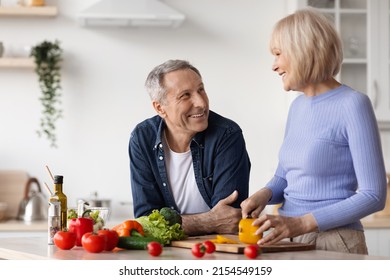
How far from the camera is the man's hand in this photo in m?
2.82

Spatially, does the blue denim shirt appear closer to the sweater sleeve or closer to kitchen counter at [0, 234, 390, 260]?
kitchen counter at [0, 234, 390, 260]

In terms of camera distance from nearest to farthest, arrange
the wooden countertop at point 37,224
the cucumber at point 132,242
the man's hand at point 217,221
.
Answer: the cucumber at point 132,242 < the man's hand at point 217,221 < the wooden countertop at point 37,224

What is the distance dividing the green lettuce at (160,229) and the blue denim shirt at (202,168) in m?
0.43

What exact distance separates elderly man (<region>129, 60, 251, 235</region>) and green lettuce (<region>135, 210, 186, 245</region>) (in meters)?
0.41

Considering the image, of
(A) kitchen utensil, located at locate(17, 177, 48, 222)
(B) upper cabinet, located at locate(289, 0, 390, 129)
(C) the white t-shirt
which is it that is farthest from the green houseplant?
(C) the white t-shirt

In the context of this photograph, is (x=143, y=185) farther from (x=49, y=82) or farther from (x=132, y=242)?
(x=49, y=82)

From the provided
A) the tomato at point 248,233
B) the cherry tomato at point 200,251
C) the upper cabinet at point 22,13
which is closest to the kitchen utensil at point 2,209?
the upper cabinet at point 22,13

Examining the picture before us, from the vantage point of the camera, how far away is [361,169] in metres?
2.28

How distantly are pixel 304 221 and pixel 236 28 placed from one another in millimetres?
3026

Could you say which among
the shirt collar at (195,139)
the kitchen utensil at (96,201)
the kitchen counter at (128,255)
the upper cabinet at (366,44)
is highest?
the upper cabinet at (366,44)

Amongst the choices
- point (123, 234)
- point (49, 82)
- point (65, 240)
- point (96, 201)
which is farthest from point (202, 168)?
point (49, 82)

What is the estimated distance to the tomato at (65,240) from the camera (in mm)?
2422

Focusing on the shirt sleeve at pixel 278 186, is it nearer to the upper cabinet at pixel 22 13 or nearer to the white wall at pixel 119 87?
the white wall at pixel 119 87
